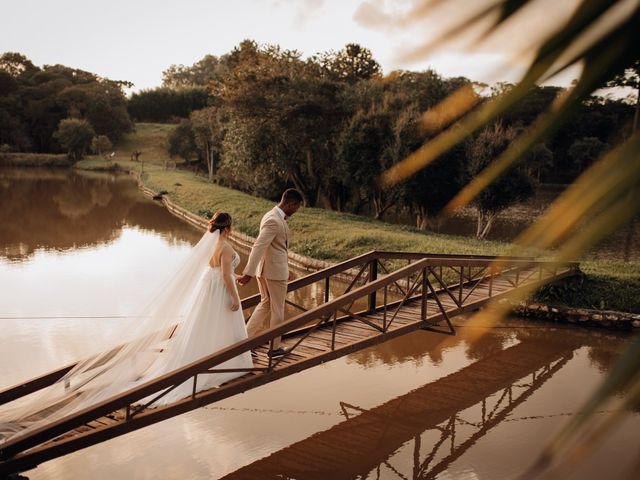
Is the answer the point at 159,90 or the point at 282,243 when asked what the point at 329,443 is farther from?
the point at 159,90

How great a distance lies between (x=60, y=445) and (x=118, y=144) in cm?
7035

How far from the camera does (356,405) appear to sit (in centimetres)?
814

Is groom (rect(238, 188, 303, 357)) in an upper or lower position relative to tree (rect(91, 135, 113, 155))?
lower

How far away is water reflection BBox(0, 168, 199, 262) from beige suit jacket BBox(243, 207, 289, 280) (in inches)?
460

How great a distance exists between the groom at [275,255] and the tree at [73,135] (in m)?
59.2

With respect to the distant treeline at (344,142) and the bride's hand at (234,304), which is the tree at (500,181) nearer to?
the distant treeline at (344,142)

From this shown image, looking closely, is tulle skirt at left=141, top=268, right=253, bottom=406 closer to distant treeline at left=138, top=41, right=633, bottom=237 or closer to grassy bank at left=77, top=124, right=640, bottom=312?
grassy bank at left=77, top=124, right=640, bottom=312

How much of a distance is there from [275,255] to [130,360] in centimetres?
200

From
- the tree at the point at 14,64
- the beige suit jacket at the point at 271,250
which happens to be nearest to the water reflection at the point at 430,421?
the beige suit jacket at the point at 271,250

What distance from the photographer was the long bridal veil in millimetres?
5914

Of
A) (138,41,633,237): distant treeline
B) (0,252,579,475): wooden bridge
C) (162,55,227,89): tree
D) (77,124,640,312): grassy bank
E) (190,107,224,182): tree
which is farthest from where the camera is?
(162,55,227,89): tree

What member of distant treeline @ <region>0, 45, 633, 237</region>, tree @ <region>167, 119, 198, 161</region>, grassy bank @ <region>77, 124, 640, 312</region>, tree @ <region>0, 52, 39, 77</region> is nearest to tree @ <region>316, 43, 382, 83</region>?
distant treeline @ <region>0, 45, 633, 237</region>

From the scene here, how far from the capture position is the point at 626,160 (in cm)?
42

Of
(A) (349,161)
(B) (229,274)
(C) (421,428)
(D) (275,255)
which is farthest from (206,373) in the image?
(A) (349,161)
